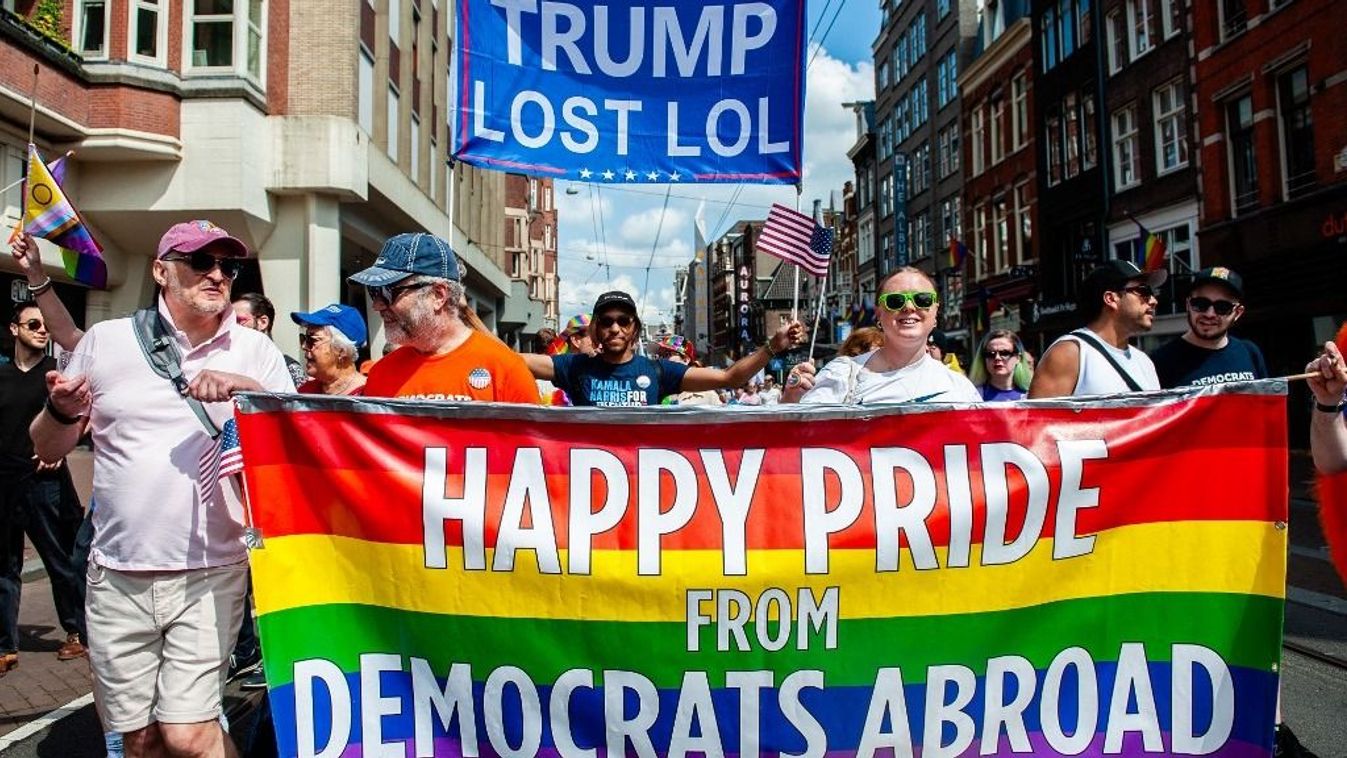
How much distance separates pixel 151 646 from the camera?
2838 mm

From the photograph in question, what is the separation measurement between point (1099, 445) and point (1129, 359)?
115cm

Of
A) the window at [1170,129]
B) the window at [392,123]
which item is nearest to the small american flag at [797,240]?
the window at [392,123]

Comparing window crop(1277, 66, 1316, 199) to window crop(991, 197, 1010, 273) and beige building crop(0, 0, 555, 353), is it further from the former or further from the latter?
beige building crop(0, 0, 555, 353)

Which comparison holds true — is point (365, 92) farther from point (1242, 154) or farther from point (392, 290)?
point (1242, 154)

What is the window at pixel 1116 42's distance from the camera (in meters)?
24.3

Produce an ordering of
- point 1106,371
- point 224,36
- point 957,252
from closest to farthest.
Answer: point 1106,371 < point 224,36 < point 957,252

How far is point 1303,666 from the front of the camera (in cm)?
521

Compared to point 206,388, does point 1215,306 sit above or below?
above

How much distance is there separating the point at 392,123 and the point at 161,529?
1929 centimetres

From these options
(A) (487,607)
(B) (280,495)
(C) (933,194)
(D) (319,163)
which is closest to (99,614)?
(B) (280,495)

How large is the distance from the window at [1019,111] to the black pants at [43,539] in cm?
2994

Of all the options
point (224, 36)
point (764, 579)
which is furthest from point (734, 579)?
point (224, 36)

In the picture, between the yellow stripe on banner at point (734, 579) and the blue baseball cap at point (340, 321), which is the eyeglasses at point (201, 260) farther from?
the blue baseball cap at point (340, 321)

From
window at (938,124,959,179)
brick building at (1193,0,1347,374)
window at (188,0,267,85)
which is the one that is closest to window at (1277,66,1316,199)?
brick building at (1193,0,1347,374)
